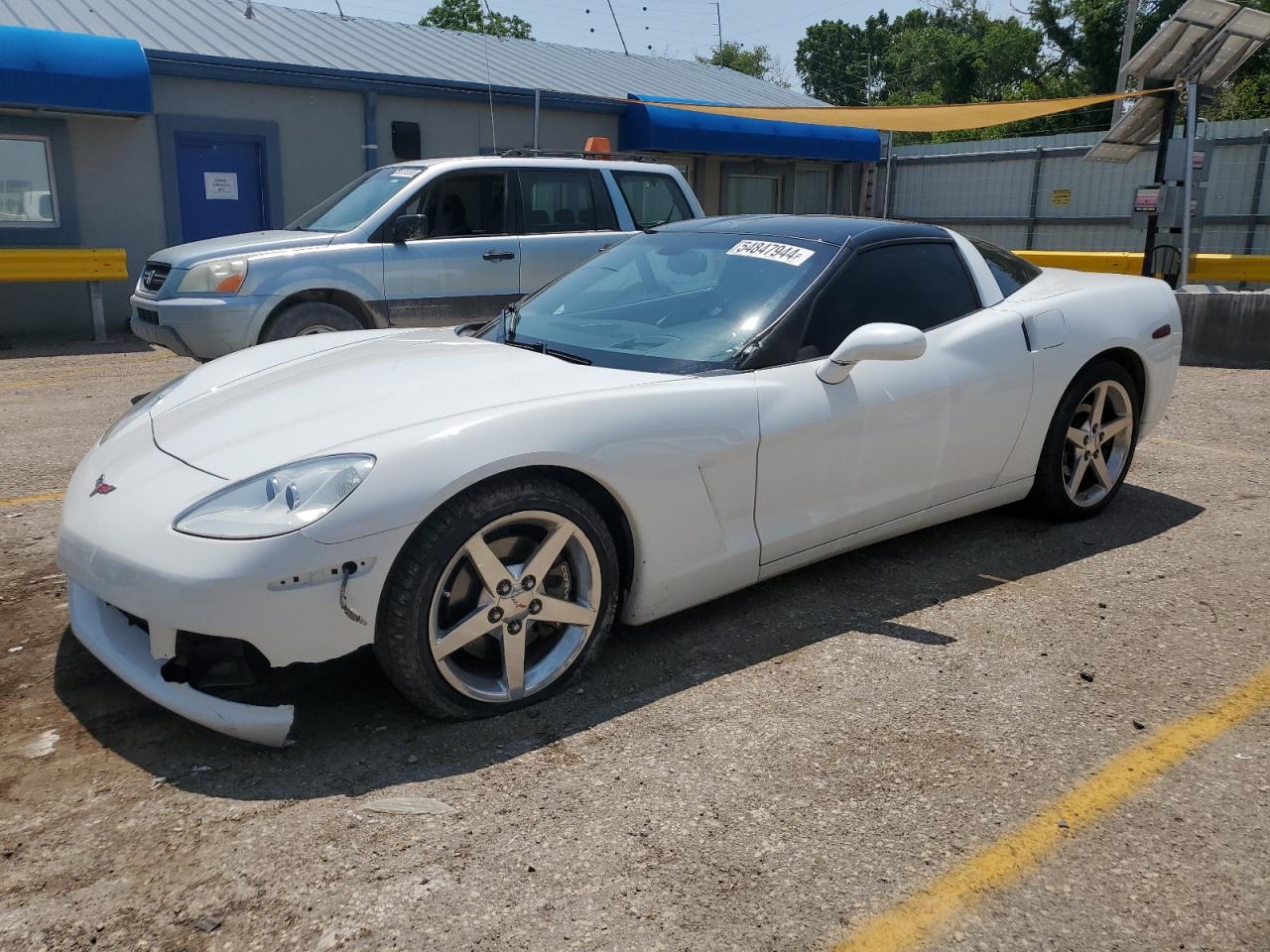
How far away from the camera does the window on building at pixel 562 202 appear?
8500 mm

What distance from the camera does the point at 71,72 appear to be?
1100cm

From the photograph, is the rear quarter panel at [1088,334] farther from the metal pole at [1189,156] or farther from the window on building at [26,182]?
the window on building at [26,182]

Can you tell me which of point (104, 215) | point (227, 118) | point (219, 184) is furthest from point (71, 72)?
point (219, 184)

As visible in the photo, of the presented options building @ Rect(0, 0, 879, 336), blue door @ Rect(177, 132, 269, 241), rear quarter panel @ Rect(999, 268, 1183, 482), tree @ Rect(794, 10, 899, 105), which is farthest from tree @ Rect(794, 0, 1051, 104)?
rear quarter panel @ Rect(999, 268, 1183, 482)

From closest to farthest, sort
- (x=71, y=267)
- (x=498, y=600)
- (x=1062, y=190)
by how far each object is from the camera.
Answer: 1. (x=498, y=600)
2. (x=71, y=267)
3. (x=1062, y=190)

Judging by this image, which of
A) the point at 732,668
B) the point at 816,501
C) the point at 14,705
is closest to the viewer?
the point at 14,705

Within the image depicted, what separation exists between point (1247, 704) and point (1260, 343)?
7935 mm

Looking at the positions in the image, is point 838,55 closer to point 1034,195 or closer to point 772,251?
point 1034,195

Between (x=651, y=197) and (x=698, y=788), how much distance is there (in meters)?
7.17

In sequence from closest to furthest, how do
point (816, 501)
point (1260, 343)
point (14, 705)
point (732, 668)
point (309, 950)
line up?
1. point (309, 950)
2. point (14, 705)
3. point (732, 668)
4. point (816, 501)
5. point (1260, 343)

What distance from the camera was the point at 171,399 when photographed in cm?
361

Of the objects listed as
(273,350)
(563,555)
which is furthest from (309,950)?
(273,350)

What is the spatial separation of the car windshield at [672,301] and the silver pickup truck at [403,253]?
3.23m

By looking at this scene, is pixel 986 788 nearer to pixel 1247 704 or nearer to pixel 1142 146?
pixel 1247 704
